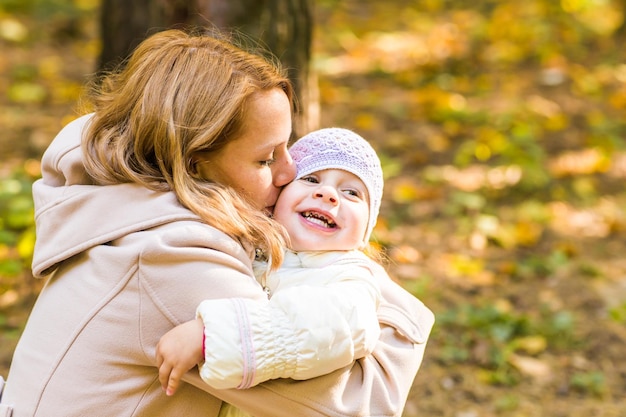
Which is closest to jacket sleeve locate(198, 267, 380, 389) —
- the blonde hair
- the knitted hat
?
the blonde hair

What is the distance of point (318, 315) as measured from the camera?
176 centimetres

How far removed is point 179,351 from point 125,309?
0.59 feet

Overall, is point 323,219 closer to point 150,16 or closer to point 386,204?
point 150,16

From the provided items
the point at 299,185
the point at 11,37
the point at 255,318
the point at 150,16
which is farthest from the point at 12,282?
the point at 11,37

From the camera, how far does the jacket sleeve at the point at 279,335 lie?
1.72 m

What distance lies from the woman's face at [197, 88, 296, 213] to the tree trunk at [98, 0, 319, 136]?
3.46 ft

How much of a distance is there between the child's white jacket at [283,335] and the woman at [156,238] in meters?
0.08

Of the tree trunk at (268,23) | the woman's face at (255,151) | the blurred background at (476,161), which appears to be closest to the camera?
the woman's face at (255,151)

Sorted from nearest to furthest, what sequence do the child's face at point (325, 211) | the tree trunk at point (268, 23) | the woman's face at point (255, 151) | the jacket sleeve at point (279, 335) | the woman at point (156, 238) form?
1. the jacket sleeve at point (279, 335)
2. the woman at point (156, 238)
3. the woman's face at point (255, 151)
4. the child's face at point (325, 211)
5. the tree trunk at point (268, 23)

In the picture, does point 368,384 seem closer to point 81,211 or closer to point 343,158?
point 343,158

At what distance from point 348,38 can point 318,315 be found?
5200mm

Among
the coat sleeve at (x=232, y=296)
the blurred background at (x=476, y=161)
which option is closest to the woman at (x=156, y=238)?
the coat sleeve at (x=232, y=296)

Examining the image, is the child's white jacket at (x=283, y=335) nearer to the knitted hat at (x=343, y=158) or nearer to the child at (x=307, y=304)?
the child at (x=307, y=304)

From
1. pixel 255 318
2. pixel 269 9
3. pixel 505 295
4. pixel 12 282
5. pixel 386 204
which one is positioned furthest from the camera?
pixel 386 204
